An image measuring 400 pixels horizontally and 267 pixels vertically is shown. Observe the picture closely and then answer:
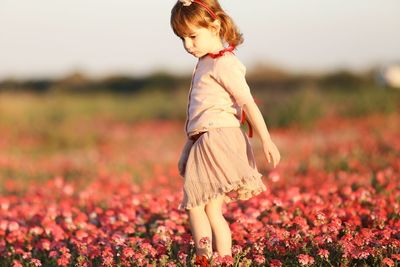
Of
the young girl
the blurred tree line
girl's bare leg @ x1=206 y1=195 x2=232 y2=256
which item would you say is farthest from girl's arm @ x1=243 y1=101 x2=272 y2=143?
the blurred tree line

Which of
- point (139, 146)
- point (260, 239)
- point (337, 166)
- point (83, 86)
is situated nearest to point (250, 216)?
point (260, 239)

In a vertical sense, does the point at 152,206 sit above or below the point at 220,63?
below

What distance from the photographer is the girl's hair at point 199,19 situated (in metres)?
4.02

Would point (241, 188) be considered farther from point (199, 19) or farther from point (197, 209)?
point (199, 19)

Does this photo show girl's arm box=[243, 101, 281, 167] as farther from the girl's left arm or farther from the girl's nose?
the girl's nose

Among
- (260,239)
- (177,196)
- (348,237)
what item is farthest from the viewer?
(177,196)

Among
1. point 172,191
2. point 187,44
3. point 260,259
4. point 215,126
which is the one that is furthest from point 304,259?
point 172,191

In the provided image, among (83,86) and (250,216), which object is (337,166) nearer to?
(250,216)

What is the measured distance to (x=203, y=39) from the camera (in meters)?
4.09

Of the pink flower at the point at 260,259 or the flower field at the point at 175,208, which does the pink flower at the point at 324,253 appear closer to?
the flower field at the point at 175,208

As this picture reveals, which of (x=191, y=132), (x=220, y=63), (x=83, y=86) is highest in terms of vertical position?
(x=220, y=63)

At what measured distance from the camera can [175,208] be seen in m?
5.64

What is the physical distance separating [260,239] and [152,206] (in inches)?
47.8

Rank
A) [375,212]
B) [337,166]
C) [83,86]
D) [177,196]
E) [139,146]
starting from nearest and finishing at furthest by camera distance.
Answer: [375,212] → [177,196] → [337,166] → [139,146] → [83,86]
